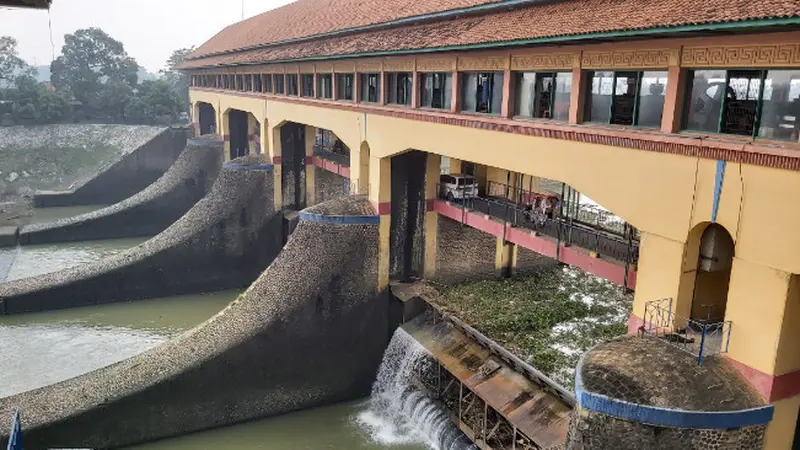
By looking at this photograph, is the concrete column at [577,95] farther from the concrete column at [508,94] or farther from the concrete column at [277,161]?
the concrete column at [277,161]

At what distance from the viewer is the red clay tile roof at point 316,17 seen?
814 inches

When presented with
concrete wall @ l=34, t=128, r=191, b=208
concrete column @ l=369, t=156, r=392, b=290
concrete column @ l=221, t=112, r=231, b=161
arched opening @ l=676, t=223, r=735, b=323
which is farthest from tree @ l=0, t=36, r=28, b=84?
arched opening @ l=676, t=223, r=735, b=323

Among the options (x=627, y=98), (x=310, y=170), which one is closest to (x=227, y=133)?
(x=310, y=170)

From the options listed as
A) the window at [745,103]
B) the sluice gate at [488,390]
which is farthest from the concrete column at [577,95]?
the sluice gate at [488,390]

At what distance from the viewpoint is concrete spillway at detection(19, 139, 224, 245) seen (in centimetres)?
3666

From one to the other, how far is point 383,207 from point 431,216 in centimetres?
163

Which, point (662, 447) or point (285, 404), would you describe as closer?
point (662, 447)

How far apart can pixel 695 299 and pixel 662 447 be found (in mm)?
3297

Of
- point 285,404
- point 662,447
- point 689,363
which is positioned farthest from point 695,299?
point 285,404

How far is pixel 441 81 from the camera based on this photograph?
17984 millimetres

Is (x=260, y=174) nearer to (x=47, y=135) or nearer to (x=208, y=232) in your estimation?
(x=208, y=232)

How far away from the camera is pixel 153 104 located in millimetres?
64250

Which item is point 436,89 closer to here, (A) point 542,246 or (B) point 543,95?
(B) point 543,95

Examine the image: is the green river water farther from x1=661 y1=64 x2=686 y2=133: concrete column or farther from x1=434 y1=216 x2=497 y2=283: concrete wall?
x1=661 y1=64 x2=686 y2=133: concrete column
